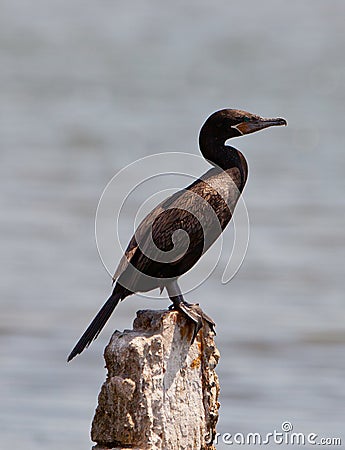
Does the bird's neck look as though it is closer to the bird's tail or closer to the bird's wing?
the bird's wing

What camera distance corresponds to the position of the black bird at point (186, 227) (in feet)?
20.6

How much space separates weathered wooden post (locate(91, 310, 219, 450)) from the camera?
5.66m

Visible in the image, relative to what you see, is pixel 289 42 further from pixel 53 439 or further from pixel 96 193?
pixel 53 439

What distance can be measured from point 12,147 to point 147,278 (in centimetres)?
1736

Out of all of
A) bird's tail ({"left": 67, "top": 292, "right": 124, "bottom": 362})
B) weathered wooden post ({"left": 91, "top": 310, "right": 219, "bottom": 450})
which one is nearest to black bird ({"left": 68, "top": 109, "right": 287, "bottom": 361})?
bird's tail ({"left": 67, "top": 292, "right": 124, "bottom": 362})

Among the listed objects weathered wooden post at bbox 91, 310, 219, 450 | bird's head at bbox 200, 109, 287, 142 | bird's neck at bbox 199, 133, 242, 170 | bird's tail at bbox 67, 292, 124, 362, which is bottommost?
weathered wooden post at bbox 91, 310, 219, 450

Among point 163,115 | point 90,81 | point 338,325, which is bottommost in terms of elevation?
point 338,325

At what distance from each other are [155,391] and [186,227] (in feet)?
3.35

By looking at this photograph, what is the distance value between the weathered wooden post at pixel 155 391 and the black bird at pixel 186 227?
188mm

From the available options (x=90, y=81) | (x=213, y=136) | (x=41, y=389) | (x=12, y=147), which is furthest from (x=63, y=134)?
(x=213, y=136)

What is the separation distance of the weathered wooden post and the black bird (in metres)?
0.19

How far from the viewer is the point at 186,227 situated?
21.1 ft

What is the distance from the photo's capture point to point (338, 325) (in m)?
12.8

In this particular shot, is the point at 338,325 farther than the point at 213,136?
Yes
